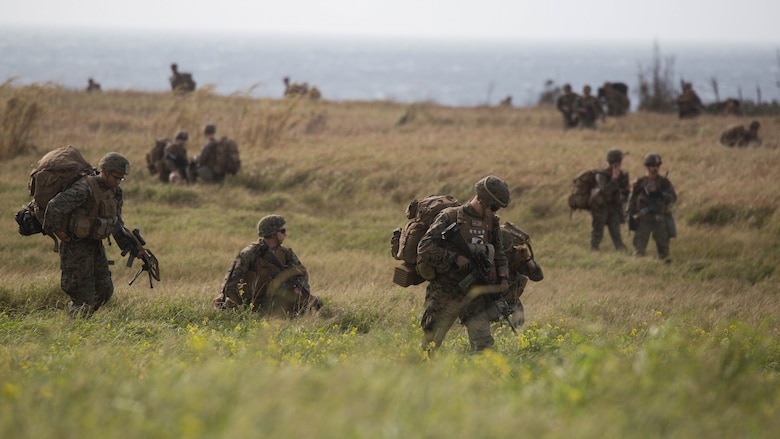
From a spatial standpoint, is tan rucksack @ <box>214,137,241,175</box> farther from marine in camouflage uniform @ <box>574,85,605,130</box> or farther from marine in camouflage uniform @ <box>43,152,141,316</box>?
marine in camouflage uniform @ <box>574,85,605,130</box>

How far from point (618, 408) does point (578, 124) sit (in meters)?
20.8

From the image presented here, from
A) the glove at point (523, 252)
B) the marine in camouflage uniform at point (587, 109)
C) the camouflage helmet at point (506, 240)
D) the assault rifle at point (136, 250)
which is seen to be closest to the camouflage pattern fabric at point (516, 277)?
the glove at point (523, 252)

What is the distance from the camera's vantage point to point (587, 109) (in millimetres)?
23406

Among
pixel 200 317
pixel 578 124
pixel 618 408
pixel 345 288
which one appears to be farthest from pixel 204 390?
pixel 578 124

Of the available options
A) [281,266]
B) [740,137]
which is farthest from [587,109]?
[281,266]

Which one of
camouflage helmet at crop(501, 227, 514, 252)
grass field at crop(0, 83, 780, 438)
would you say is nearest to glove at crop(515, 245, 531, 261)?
camouflage helmet at crop(501, 227, 514, 252)

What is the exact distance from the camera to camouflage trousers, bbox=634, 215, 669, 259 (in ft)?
39.7

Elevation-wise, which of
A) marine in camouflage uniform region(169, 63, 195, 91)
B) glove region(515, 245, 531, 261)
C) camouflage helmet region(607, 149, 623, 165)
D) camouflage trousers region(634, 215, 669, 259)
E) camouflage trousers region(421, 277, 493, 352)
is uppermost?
marine in camouflage uniform region(169, 63, 195, 91)

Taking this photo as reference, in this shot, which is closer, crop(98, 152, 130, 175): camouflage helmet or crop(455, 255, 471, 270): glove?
crop(455, 255, 471, 270): glove

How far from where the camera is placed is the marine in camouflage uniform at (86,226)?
723 cm

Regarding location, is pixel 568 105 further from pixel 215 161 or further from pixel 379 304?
pixel 379 304

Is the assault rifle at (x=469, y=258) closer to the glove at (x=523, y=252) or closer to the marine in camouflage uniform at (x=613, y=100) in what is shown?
the glove at (x=523, y=252)

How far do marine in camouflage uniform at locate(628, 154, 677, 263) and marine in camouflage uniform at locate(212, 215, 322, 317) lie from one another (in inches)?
235

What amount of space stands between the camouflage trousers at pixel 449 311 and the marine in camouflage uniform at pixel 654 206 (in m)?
6.05
